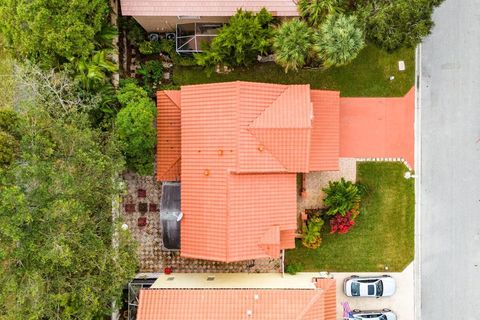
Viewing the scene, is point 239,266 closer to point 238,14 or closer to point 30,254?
point 30,254

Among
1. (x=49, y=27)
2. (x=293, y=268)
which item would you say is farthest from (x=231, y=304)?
(x=49, y=27)

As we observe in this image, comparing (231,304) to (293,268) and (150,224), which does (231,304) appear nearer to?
(293,268)

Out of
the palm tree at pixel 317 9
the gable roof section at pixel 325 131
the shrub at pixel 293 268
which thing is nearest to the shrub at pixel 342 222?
the gable roof section at pixel 325 131

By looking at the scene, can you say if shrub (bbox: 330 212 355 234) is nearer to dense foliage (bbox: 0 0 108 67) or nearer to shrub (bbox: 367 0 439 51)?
shrub (bbox: 367 0 439 51)

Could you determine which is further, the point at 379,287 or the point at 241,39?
the point at 379,287

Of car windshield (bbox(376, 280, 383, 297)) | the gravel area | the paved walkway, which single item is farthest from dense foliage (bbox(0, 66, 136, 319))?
car windshield (bbox(376, 280, 383, 297))
